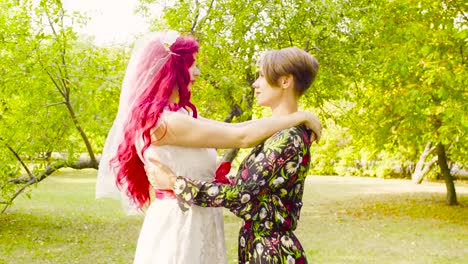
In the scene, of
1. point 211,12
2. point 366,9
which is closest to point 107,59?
point 211,12

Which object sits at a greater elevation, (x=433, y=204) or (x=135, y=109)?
(x=135, y=109)

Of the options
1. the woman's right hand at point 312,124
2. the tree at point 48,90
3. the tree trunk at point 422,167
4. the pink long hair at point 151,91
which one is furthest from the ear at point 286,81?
the tree trunk at point 422,167

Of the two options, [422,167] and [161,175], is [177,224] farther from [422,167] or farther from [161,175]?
[422,167]

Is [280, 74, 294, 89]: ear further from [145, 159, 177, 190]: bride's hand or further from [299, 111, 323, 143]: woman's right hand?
[145, 159, 177, 190]: bride's hand

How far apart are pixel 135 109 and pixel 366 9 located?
10294mm

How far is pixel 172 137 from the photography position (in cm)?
271

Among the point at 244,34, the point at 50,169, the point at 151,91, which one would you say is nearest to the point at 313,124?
the point at 151,91

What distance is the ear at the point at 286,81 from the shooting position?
2814mm

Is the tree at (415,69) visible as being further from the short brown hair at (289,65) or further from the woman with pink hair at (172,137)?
the woman with pink hair at (172,137)

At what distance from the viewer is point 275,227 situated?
276cm

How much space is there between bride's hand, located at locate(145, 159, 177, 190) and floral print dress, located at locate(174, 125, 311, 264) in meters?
0.07

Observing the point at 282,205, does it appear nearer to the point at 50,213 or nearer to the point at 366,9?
the point at 366,9

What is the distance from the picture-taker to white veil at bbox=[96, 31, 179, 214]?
2.81m

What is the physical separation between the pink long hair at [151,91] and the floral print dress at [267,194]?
0.33 metres
